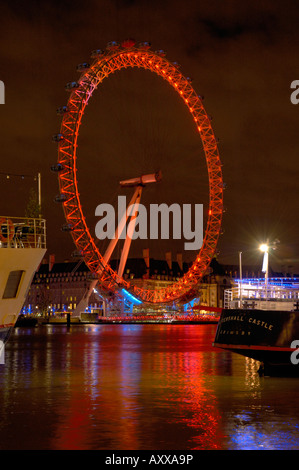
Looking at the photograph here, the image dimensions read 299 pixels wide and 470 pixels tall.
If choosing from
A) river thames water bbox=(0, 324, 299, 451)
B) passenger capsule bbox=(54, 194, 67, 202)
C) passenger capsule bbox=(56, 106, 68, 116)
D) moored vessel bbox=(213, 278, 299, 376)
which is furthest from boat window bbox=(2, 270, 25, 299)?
passenger capsule bbox=(54, 194, 67, 202)

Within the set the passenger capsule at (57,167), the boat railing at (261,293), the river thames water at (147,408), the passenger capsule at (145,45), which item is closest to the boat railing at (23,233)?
the river thames water at (147,408)

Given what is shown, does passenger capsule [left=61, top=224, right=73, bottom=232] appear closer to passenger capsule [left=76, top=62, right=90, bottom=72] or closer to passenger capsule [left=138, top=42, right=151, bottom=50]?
passenger capsule [left=76, top=62, right=90, bottom=72]

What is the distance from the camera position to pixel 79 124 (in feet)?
229

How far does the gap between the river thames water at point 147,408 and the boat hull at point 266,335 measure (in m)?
0.83

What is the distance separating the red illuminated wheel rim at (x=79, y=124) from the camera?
230ft

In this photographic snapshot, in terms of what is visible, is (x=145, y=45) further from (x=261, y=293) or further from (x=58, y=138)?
(x=261, y=293)

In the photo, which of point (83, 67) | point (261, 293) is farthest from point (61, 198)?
point (261, 293)

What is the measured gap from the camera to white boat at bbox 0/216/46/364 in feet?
77.2

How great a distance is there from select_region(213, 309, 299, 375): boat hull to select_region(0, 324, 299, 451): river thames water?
2.71 ft

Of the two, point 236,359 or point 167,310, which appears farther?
point 167,310

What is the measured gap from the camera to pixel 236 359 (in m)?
37.9
